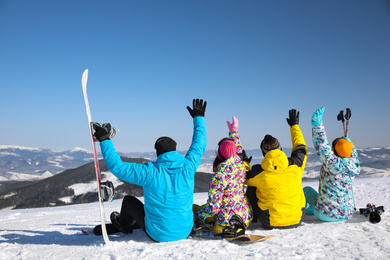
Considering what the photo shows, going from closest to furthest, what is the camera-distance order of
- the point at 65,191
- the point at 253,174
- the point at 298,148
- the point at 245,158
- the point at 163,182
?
the point at 163,182, the point at 253,174, the point at 298,148, the point at 245,158, the point at 65,191

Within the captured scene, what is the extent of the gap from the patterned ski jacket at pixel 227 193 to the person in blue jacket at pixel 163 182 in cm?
A: 40

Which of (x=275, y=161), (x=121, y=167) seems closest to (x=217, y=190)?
(x=275, y=161)

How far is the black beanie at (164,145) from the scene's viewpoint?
3414 millimetres

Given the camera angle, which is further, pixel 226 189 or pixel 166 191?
pixel 226 189

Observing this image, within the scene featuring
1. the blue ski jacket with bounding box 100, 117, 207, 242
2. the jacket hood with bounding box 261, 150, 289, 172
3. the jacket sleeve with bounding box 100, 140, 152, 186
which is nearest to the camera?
the jacket sleeve with bounding box 100, 140, 152, 186

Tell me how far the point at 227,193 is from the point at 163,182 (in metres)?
1.04

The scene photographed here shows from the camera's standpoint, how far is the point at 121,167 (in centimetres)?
313

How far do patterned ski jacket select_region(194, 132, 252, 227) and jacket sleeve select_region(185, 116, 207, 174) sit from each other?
41 centimetres

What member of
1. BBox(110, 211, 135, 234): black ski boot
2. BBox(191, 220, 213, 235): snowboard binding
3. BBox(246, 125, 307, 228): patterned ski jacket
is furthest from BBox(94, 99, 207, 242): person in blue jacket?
BBox(246, 125, 307, 228): patterned ski jacket

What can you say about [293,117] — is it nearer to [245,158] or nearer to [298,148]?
[298,148]

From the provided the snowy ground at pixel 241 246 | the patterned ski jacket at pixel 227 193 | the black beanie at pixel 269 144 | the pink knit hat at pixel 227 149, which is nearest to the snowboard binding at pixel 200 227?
the patterned ski jacket at pixel 227 193

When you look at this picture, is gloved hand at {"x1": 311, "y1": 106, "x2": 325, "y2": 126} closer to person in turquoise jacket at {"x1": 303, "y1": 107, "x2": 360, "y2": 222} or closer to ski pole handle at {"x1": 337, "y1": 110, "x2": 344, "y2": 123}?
person in turquoise jacket at {"x1": 303, "y1": 107, "x2": 360, "y2": 222}

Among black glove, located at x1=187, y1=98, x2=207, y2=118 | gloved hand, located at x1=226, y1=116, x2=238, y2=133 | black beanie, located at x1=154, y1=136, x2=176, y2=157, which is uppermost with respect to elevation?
black glove, located at x1=187, y1=98, x2=207, y2=118

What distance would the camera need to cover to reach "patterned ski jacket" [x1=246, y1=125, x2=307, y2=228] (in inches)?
147
